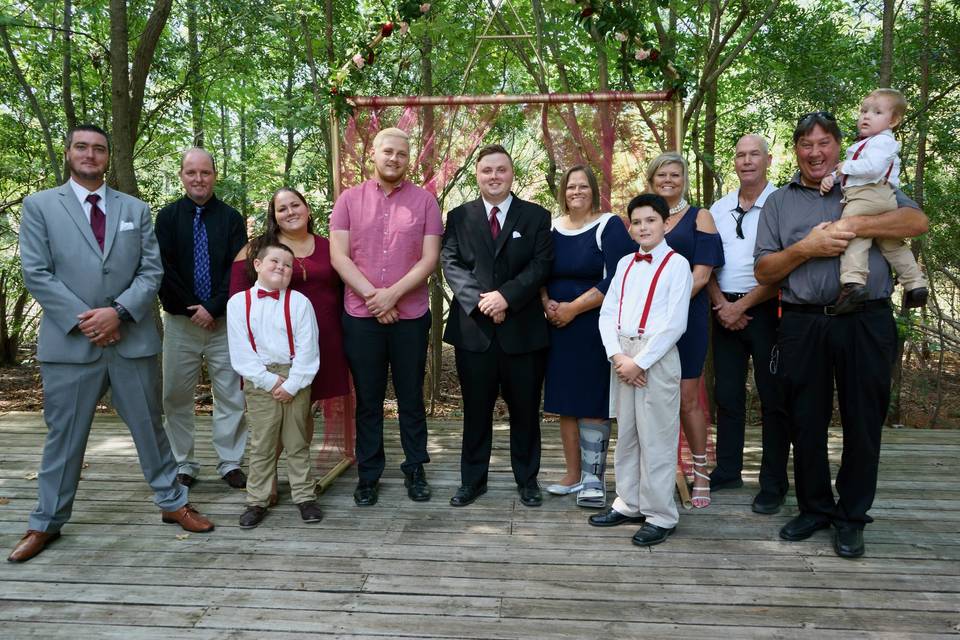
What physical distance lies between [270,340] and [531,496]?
1.50m

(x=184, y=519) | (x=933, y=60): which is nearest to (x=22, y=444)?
(x=184, y=519)

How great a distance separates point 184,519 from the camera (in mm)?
3156

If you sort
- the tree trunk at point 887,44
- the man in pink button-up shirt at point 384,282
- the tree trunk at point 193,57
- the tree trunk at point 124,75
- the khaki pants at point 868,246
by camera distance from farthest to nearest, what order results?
the tree trunk at point 193,57 < the tree trunk at point 887,44 < the tree trunk at point 124,75 < the man in pink button-up shirt at point 384,282 < the khaki pants at point 868,246

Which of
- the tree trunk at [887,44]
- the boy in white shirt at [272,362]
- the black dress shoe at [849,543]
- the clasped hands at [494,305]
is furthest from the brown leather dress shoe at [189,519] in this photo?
the tree trunk at [887,44]

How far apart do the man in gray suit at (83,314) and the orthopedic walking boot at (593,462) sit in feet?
6.65

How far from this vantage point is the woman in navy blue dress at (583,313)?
3.29m

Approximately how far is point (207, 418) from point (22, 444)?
1.19m

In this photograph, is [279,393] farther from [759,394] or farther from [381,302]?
[759,394]

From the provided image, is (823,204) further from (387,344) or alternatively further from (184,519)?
(184,519)

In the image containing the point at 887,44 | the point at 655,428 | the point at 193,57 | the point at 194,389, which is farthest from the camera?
the point at 193,57

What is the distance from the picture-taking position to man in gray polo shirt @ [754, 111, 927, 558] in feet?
9.11

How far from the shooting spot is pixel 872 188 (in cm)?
272

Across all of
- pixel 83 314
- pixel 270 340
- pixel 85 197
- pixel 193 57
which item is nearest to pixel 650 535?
pixel 270 340

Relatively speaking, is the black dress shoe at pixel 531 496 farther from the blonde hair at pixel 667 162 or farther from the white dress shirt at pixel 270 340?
the blonde hair at pixel 667 162
